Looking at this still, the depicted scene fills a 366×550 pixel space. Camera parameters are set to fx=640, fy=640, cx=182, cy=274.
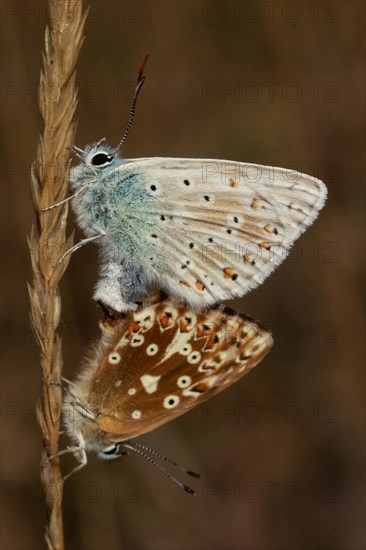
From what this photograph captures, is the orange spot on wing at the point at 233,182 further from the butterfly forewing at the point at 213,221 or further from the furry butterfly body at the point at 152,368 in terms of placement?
the furry butterfly body at the point at 152,368

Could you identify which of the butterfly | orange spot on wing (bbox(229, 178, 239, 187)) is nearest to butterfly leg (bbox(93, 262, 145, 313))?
the butterfly

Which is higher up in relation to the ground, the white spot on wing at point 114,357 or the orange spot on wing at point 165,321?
the orange spot on wing at point 165,321

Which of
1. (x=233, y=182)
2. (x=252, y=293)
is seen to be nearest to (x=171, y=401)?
(x=233, y=182)

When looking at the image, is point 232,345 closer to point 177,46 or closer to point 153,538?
point 153,538

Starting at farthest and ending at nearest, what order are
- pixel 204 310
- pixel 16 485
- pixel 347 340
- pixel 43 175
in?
pixel 347 340 → pixel 16 485 → pixel 204 310 → pixel 43 175

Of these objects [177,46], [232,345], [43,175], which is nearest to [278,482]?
[232,345]

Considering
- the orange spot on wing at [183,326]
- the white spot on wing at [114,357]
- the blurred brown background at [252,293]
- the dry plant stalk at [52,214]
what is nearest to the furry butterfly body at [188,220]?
the orange spot on wing at [183,326]

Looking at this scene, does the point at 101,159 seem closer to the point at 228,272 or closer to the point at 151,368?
the point at 228,272
